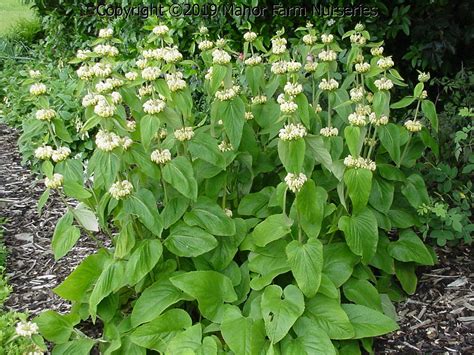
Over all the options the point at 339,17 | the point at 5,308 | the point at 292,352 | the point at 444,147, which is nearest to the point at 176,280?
the point at 292,352

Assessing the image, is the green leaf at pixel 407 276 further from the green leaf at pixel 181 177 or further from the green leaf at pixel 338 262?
the green leaf at pixel 181 177

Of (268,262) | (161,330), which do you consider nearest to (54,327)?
(161,330)

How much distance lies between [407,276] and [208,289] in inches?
38.9

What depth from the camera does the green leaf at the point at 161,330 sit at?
91.7 inches

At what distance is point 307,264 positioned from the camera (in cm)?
227

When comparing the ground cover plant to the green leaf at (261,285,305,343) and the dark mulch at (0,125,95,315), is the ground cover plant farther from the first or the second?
the dark mulch at (0,125,95,315)

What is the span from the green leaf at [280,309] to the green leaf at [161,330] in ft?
1.13

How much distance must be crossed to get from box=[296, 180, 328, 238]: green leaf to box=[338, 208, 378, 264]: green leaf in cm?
12

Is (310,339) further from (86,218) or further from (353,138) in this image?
(86,218)

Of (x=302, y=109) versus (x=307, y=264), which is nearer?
(x=307, y=264)

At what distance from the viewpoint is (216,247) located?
2578mm

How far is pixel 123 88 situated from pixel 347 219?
41.3 inches

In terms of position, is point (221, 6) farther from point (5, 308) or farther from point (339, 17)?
point (5, 308)

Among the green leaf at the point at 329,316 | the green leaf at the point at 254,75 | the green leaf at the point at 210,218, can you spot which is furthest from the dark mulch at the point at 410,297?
the green leaf at the point at 254,75
